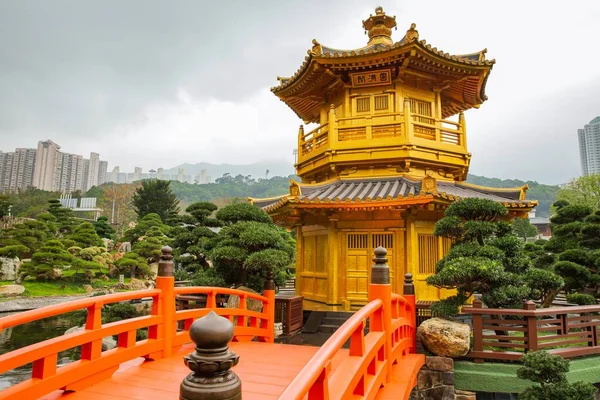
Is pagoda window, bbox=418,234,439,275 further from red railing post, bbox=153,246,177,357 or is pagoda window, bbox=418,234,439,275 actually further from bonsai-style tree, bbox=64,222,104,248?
bonsai-style tree, bbox=64,222,104,248

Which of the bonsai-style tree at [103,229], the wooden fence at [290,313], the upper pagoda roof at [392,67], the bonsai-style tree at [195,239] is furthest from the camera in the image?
the bonsai-style tree at [103,229]

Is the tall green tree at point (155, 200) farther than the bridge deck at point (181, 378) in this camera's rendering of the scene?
Yes

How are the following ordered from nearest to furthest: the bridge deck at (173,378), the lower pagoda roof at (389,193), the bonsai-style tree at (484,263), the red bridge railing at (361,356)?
the red bridge railing at (361,356) < the bridge deck at (173,378) < the bonsai-style tree at (484,263) < the lower pagoda roof at (389,193)

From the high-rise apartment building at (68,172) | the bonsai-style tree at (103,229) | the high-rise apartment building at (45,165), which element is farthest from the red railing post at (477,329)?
the high-rise apartment building at (68,172)

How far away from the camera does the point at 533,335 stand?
6562 millimetres

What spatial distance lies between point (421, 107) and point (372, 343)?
942cm

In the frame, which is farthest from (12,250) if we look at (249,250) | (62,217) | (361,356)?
(361,356)

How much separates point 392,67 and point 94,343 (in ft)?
32.2

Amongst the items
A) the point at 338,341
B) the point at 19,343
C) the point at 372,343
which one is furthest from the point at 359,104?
the point at 19,343

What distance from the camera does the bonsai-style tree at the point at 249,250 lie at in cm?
972

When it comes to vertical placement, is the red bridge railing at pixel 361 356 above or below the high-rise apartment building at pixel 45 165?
below

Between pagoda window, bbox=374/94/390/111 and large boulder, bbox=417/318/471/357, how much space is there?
683 cm

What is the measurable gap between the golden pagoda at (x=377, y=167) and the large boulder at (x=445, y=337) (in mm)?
3185

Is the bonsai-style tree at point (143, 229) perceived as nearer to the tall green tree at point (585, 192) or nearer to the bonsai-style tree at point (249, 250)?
the bonsai-style tree at point (249, 250)
